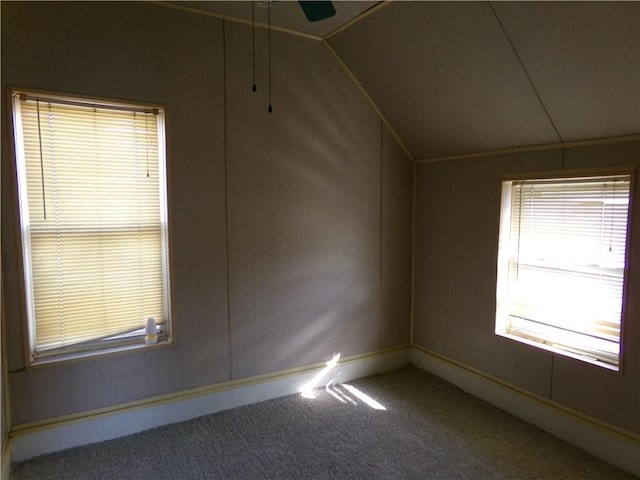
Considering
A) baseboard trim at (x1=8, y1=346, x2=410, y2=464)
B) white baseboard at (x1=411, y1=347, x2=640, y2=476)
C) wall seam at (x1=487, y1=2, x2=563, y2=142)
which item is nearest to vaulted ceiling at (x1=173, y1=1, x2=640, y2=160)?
wall seam at (x1=487, y1=2, x2=563, y2=142)

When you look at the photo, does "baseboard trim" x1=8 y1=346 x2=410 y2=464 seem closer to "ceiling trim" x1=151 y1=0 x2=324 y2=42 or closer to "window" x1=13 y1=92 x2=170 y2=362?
"window" x1=13 y1=92 x2=170 y2=362

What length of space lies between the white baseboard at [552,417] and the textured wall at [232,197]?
642 mm

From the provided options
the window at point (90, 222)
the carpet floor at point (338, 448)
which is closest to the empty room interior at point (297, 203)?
the window at point (90, 222)

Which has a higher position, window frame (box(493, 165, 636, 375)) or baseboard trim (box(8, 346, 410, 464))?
window frame (box(493, 165, 636, 375))

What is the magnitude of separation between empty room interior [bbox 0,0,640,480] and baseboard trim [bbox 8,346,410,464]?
0.01m

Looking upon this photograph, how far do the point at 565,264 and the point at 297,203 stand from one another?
190 centimetres

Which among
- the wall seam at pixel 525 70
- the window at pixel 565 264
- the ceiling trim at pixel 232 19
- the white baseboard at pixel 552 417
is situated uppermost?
the ceiling trim at pixel 232 19

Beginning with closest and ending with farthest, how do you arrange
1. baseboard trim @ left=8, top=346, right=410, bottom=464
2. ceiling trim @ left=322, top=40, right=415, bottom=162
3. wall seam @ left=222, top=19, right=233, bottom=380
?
baseboard trim @ left=8, top=346, right=410, bottom=464
wall seam @ left=222, top=19, right=233, bottom=380
ceiling trim @ left=322, top=40, right=415, bottom=162

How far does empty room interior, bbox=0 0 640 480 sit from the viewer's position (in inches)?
93.0

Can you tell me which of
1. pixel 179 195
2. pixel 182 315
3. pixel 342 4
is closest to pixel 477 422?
pixel 182 315

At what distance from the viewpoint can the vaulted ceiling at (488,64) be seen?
6.63ft

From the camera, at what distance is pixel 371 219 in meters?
3.62

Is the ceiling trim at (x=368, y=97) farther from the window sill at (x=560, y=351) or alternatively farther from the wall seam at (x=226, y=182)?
the window sill at (x=560, y=351)

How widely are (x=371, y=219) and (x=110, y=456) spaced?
250cm
